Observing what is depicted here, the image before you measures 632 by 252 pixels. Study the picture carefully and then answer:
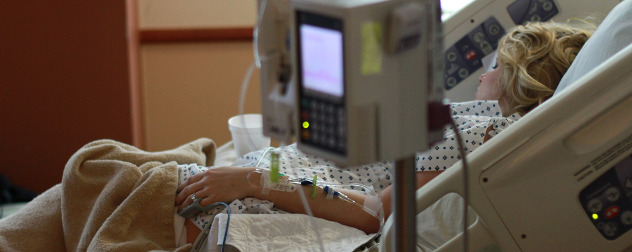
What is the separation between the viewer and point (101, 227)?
65.9 inches

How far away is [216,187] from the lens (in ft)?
5.77

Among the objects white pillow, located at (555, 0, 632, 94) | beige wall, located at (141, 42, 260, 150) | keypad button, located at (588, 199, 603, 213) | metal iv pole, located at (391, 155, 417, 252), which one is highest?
white pillow, located at (555, 0, 632, 94)

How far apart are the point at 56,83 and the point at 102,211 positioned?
1697 millimetres

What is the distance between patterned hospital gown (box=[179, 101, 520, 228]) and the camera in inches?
69.7

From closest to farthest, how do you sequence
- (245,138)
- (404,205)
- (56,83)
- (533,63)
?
(404,205) < (533,63) < (245,138) < (56,83)

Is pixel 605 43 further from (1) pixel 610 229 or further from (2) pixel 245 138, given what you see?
(2) pixel 245 138

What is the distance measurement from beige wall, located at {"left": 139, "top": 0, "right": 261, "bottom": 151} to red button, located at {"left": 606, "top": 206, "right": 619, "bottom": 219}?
246 centimetres

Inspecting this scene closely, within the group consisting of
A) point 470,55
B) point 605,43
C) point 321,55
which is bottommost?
point 470,55

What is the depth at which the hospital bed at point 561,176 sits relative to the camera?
1333mm

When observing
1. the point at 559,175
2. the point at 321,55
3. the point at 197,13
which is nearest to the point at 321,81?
the point at 321,55

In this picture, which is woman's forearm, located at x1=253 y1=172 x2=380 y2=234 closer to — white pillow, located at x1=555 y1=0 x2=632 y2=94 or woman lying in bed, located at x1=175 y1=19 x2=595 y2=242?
woman lying in bed, located at x1=175 y1=19 x2=595 y2=242

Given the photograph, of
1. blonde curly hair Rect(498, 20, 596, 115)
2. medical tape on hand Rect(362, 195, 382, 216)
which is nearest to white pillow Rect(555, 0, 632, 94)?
blonde curly hair Rect(498, 20, 596, 115)

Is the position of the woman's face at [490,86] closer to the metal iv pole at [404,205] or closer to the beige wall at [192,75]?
the metal iv pole at [404,205]

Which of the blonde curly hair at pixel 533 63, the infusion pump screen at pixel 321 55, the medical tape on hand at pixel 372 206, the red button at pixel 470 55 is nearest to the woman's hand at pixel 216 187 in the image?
the medical tape on hand at pixel 372 206
